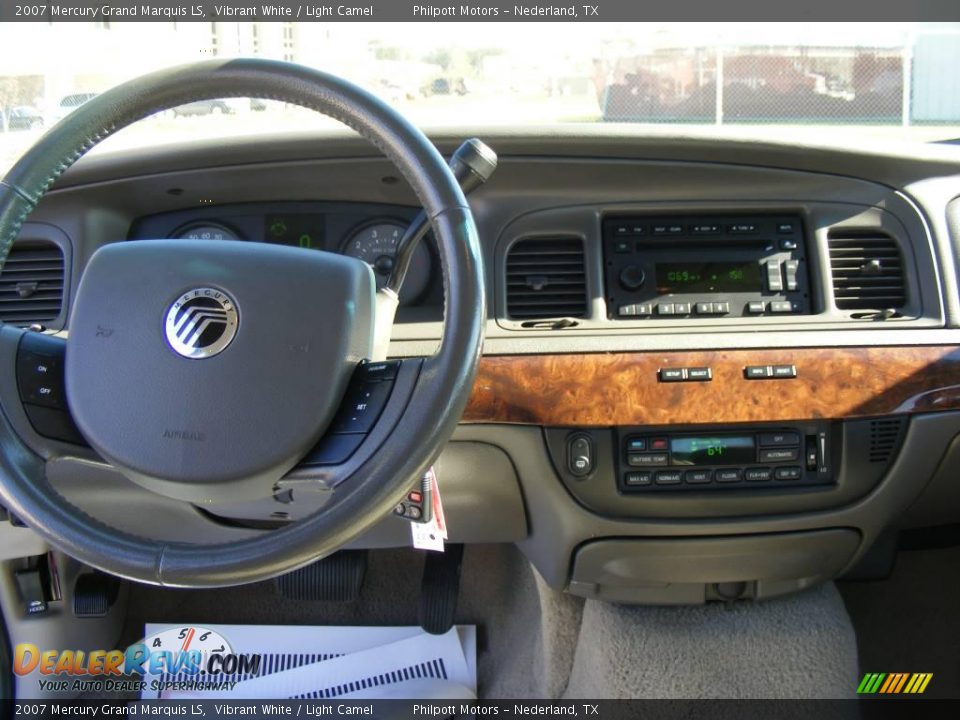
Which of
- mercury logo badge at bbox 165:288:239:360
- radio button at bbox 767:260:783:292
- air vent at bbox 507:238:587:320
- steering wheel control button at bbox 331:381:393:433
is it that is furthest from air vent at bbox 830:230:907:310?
mercury logo badge at bbox 165:288:239:360

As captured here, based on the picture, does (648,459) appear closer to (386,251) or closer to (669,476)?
(669,476)

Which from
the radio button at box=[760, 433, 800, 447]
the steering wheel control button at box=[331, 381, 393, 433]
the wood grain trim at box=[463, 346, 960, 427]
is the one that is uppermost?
the steering wheel control button at box=[331, 381, 393, 433]

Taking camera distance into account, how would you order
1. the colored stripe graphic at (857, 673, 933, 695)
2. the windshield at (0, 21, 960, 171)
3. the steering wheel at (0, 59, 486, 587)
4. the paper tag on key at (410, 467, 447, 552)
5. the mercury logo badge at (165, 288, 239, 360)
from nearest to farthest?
the steering wheel at (0, 59, 486, 587), the mercury logo badge at (165, 288, 239, 360), the paper tag on key at (410, 467, 447, 552), the windshield at (0, 21, 960, 171), the colored stripe graphic at (857, 673, 933, 695)

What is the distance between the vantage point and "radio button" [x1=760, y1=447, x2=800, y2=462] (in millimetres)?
1755

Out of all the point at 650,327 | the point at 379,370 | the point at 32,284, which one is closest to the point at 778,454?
the point at 650,327

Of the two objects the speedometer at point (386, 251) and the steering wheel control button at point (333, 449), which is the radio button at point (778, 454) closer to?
the speedometer at point (386, 251)

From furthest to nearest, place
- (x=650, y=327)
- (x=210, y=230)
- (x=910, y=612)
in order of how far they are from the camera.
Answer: (x=910, y=612), (x=210, y=230), (x=650, y=327)

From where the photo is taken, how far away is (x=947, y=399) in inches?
69.5

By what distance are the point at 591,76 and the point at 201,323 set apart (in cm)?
110

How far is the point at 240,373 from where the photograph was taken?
1.10 metres

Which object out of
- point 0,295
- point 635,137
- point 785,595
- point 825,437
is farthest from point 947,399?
point 0,295

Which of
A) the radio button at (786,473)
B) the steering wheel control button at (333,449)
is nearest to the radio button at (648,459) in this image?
the radio button at (786,473)

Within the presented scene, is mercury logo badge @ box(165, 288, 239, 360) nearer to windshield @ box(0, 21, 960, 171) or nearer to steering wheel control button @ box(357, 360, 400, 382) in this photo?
steering wheel control button @ box(357, 360, 400, 382)

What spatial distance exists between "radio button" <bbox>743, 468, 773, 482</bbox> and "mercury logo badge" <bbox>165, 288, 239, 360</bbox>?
3.66 feet
